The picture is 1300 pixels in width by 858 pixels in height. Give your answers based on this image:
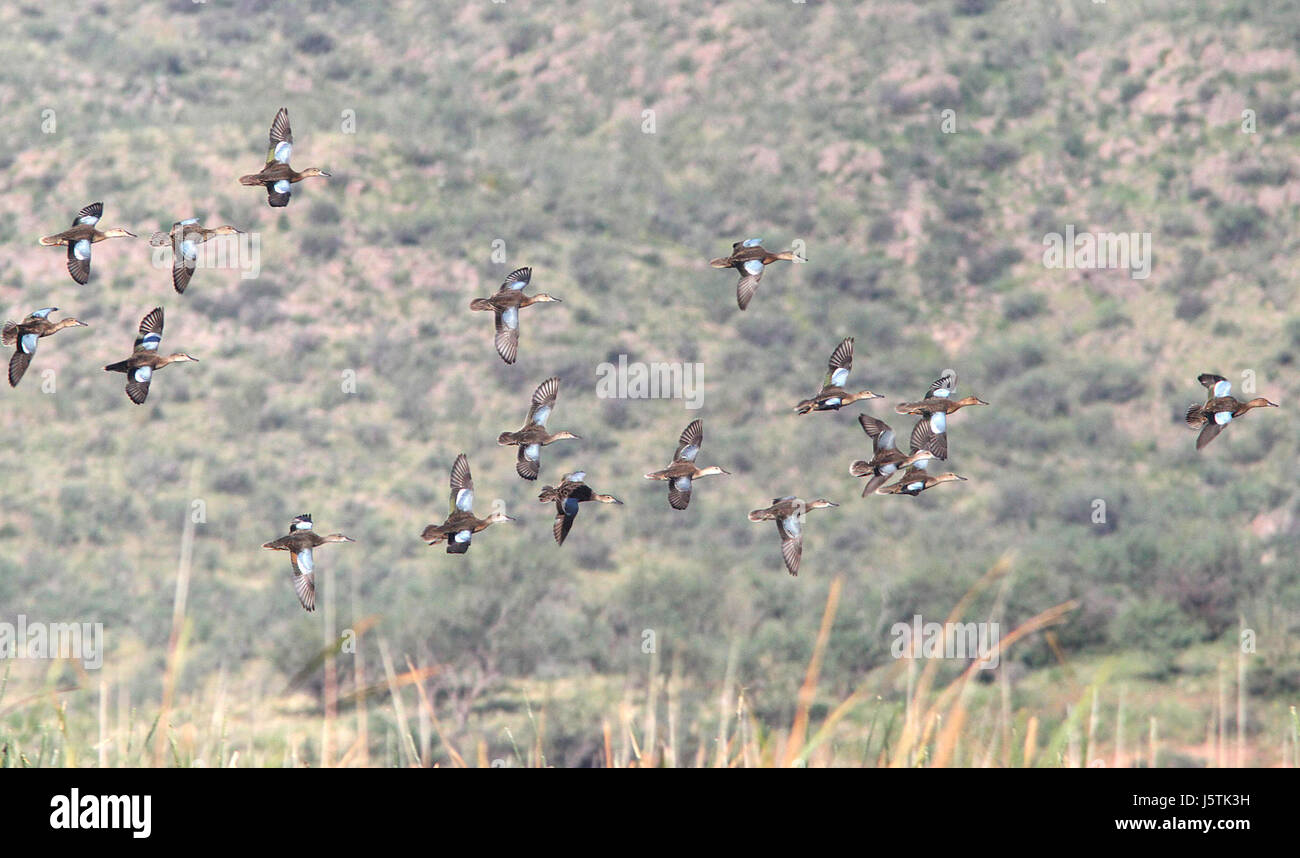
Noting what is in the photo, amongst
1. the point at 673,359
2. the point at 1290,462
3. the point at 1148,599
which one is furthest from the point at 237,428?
the point at 1290,462

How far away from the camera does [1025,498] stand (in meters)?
42.3

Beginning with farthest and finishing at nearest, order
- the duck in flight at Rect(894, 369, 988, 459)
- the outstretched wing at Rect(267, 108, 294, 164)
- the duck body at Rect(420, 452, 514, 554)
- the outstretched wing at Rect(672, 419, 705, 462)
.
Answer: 1. the outstretched wing at Rect(267, 108, 294, 164)
2. the outstretched wing at Rect(672, 419, 705, 462)
3. the duck in flight at Rect(894, 369, 988, 459)
4. the duck body at Rect(420, 452, 514, 554)

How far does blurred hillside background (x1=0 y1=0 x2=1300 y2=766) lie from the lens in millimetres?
33969

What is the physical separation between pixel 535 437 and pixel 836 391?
1.25 metres

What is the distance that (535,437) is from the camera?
6.50 m

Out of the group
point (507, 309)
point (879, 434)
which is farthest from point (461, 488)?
point (879, 434)

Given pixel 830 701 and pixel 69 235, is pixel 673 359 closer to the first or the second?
pixel 830 701

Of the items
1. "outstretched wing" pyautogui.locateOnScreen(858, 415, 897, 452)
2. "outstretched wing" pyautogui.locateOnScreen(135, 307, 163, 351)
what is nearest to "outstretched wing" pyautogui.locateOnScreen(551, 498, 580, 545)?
"outstretched wing" pyautogui.locateOnScreen(858, 415, 897, 452)

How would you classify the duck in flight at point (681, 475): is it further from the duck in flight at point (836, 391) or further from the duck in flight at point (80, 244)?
the duck in flight at point (80, 244)

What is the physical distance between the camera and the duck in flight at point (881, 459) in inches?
237

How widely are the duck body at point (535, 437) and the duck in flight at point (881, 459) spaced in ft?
3.99

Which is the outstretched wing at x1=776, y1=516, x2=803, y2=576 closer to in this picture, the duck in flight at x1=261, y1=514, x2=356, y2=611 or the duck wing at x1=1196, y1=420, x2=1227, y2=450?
the duck wing at x1=1196, y1=420, x2=1227, y2=450

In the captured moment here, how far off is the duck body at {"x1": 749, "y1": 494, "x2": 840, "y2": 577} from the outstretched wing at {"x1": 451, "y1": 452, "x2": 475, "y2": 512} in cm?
124

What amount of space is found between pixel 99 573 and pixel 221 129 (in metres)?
23.8
